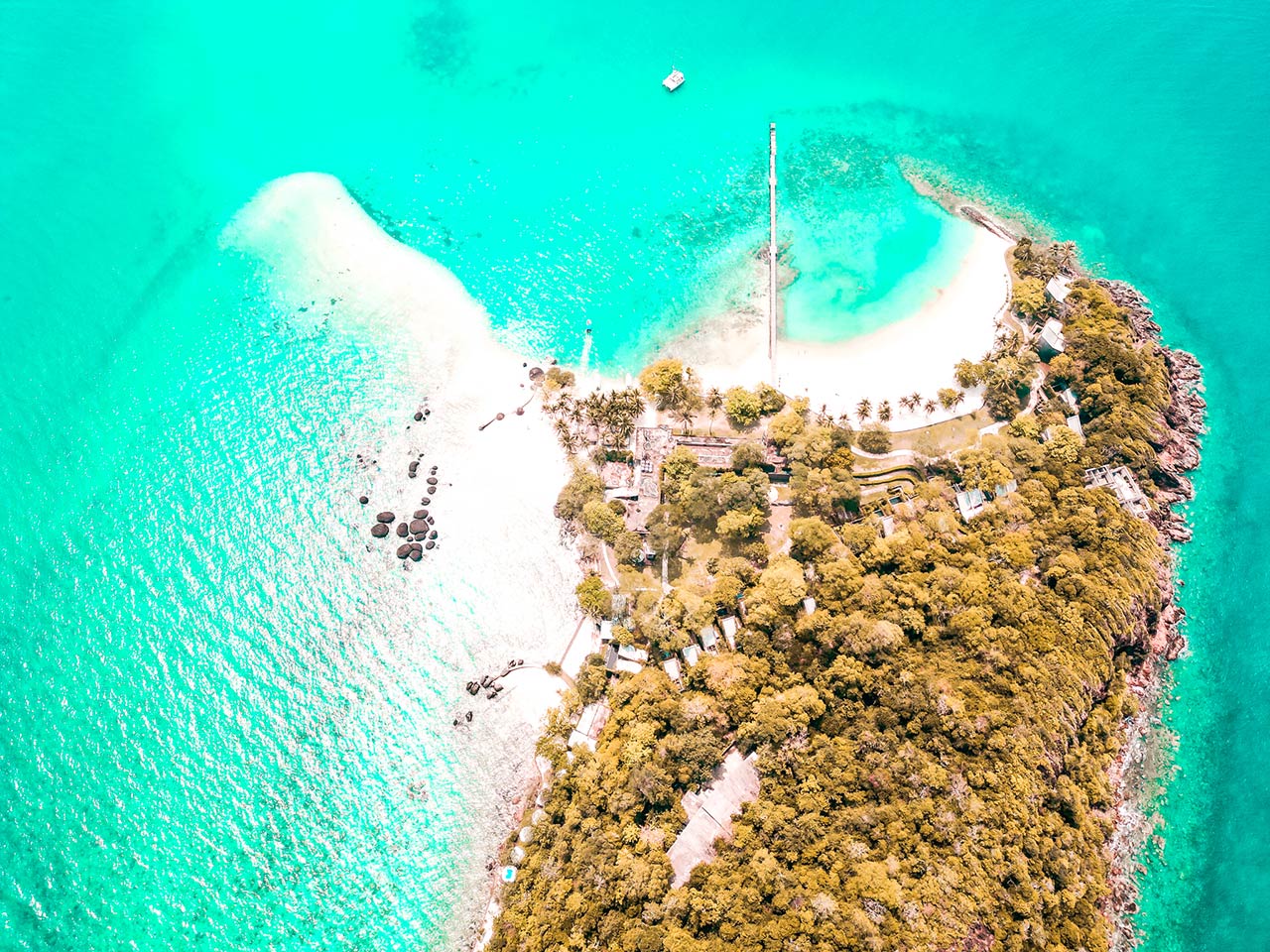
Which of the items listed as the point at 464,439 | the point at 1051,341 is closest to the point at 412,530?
the point at 464,439

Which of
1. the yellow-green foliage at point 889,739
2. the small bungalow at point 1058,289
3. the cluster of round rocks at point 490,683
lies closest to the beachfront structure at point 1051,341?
the small bungalow at point 1058,289

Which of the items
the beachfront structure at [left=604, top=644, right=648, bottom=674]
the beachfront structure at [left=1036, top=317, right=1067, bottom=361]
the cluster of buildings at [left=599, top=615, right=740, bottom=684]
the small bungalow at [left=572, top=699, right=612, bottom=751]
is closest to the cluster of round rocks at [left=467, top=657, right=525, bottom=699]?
the small bungalow at [left=572, top=699, right=612, bottom=751]

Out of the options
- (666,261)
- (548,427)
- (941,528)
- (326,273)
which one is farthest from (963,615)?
(326,273)

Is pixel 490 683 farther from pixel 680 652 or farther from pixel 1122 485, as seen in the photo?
pixel 1122 485

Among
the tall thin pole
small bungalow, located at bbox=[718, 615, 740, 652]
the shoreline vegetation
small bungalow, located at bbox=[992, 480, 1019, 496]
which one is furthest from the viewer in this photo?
the tall thin pole

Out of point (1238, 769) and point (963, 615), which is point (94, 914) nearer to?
point (963, 615)

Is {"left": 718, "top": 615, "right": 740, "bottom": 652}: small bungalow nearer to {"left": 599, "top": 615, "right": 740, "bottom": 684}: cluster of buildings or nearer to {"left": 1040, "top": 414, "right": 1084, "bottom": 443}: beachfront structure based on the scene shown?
{"left": 599, "top": 615, "right": 740, "bottom": 684}: cluster of buildings

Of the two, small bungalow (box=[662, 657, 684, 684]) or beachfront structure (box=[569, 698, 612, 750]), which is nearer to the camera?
beachfront structure (box=[569, 698, 612, 750])

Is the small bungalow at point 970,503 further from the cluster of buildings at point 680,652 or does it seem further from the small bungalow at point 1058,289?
the small bungalow at point 1058,289
